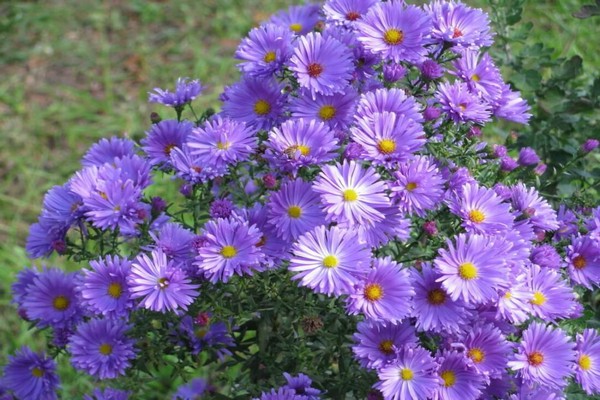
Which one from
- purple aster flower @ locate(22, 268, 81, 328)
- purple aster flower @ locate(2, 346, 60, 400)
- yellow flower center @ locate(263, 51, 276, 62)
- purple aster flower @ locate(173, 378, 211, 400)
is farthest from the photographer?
purple aster flower @ locate(173, 378, 211, 400)

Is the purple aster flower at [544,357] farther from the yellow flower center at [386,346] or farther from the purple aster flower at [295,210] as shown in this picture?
the purple aster flower at [295,210]

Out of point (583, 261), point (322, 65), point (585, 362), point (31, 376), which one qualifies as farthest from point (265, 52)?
point (31, 376)

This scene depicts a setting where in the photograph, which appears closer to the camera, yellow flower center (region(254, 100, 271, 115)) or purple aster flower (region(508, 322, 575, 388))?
purple aster flower (region(508, 322, 575, 388))

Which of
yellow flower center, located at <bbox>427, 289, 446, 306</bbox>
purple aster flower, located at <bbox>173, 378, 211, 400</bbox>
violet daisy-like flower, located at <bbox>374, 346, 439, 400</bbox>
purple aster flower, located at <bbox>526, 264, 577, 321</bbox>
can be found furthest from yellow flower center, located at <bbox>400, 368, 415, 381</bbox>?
purple aster flower, located at <bbox>173, 378, 211, 400</bbox>

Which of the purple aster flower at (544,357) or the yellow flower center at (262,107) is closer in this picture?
the purple aster flower at (544,357)

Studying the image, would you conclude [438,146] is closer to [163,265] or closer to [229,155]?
[229,155]

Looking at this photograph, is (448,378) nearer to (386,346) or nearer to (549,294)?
(386,346)

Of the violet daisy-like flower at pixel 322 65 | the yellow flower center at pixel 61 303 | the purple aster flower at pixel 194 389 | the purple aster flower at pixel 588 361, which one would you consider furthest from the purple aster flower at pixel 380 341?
the purple aster flower at pixel 194 389

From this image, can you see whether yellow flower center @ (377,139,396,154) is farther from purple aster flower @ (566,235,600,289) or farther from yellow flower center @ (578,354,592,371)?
yellow flower center @ (578,354,592,371)
